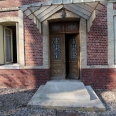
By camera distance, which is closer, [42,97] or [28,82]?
[42,97]

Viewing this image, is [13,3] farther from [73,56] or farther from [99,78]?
[99,78]

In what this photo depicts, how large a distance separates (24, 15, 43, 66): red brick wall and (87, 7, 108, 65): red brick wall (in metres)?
2.11

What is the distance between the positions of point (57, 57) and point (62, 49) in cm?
44

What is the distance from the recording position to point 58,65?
25.7 ft

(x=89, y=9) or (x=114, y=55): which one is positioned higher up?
(x=89, y=9)

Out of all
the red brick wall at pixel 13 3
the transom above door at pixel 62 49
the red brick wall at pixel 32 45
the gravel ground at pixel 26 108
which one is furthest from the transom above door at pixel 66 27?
the gravel ground at pixel 26 108

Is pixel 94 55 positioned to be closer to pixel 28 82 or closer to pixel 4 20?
pixel 28 82

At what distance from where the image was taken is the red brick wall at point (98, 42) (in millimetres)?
7152

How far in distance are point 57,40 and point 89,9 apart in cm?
226

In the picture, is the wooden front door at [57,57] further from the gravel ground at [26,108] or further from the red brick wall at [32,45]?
the gravel ground at [26,108]

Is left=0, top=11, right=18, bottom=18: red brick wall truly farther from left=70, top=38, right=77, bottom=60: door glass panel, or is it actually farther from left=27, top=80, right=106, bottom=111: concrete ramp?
left=27, top=80, right=106, bottom=111: concrete ramp

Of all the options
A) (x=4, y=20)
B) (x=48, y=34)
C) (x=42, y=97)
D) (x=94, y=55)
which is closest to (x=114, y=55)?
(x=94, y=55)

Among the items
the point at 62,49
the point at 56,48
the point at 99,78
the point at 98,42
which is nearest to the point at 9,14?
the point at 56,48

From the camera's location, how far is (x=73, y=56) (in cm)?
795
